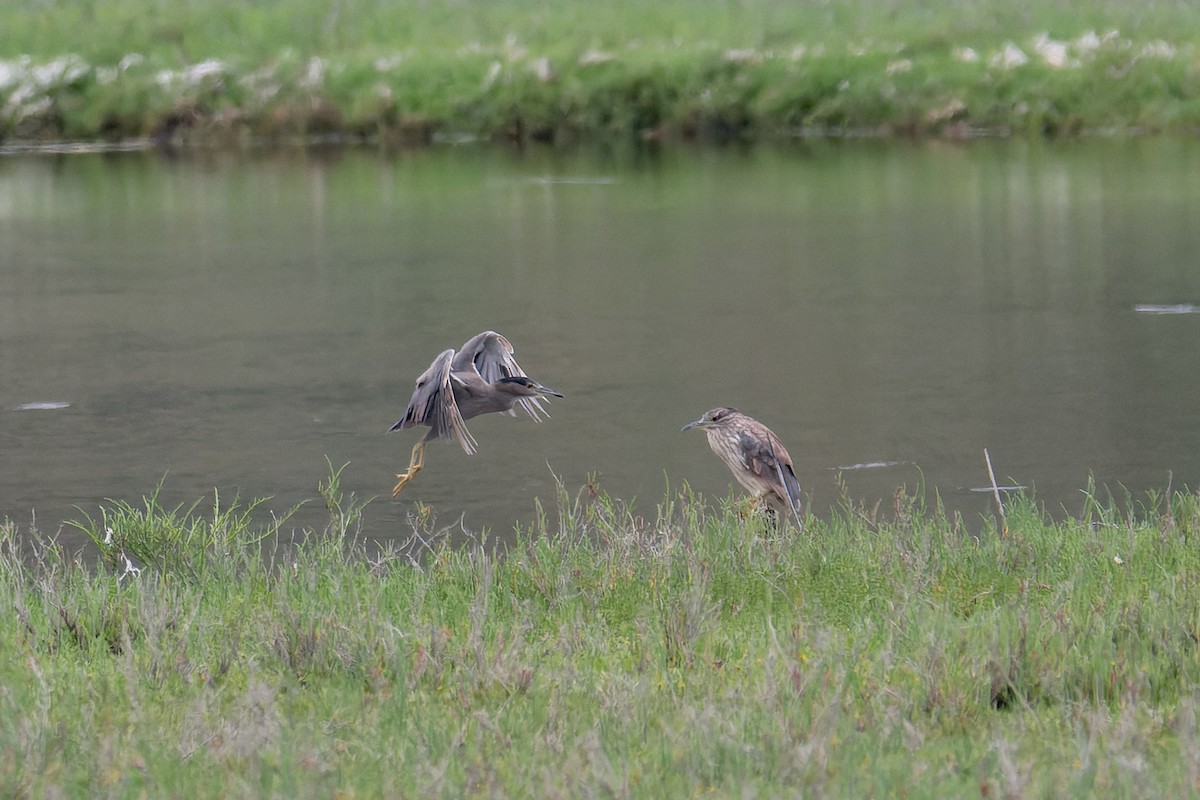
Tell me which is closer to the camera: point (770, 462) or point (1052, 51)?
point (770, 462)

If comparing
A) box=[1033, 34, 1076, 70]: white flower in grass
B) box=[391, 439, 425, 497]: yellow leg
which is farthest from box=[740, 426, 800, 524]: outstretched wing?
box=[1033, 34, 1076, 70]: white flower in grass

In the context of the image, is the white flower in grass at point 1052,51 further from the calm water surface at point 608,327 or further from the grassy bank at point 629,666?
the grassy bank at point 629,666

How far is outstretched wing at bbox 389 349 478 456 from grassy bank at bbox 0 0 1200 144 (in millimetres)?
21050

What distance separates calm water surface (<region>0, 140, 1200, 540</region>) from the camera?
8.58 meters

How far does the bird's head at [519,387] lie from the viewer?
7.05 m

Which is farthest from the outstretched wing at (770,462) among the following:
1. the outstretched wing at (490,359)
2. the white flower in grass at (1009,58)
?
the white flower in grass at (1009,58)

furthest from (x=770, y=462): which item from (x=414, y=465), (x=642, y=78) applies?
(x=642, y=78)

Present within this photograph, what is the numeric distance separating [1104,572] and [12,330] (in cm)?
879

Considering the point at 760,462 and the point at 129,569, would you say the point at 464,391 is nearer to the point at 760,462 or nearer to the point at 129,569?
the point at 760,462

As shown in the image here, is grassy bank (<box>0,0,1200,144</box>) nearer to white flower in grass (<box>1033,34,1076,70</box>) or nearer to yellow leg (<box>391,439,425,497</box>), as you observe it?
white flower in grass (<box>1033,34,1076,70</box>)

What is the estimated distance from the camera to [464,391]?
709cm

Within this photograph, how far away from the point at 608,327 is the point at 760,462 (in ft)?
17.8

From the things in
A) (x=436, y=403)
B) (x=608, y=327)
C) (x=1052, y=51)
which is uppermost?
(x=1052, y=51)

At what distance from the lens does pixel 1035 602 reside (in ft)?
17.5
